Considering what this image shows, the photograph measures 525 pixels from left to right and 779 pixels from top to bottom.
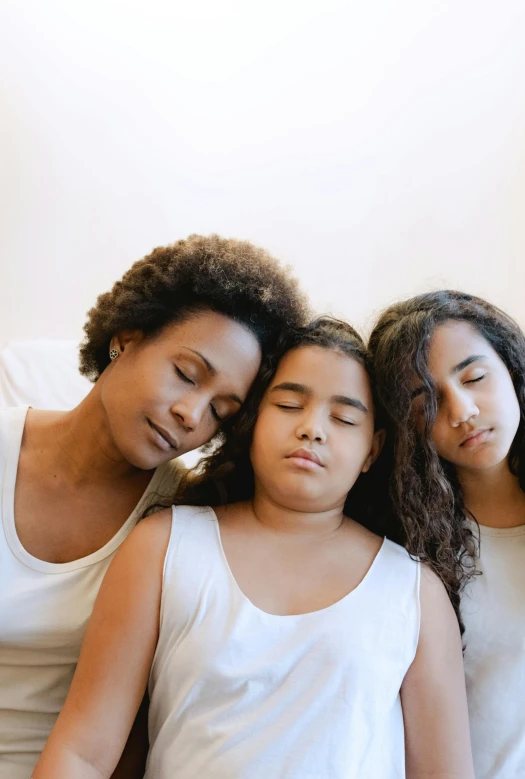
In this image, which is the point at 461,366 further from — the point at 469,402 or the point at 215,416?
the point at 215,416

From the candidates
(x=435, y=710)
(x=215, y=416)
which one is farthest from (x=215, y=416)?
(x=435, y=710)

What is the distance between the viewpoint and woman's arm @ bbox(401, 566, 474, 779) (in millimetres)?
858

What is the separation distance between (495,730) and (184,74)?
1.58m

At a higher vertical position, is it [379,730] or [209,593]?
[209,593]

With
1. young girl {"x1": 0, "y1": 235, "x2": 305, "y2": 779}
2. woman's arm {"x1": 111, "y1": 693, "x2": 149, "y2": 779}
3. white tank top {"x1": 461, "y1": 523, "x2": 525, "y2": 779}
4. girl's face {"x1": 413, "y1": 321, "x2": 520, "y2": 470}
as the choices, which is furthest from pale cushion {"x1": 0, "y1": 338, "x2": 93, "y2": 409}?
white tank top {"x1": 461, "y1": 523, "x2": 525, "y2": 779}

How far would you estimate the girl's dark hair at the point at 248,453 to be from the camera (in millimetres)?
1001

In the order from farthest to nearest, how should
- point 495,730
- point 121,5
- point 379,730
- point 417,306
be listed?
point 121,5 < point 417,306 < point 495,730 < point 379,730

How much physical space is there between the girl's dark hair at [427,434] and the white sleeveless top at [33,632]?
17.3 inches

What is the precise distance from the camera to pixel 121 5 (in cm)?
169

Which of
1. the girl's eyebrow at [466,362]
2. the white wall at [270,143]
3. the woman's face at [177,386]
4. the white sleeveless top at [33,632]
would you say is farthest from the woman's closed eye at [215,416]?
the white wall at [270,143]

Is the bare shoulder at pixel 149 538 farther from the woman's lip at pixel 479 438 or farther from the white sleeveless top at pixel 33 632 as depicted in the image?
the woman's lip at pixel 479 438

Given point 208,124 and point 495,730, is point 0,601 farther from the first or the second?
point 208,124

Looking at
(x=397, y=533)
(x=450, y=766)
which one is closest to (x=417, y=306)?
(x=397, y=533)

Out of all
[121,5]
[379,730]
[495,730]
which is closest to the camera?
[379,730]
